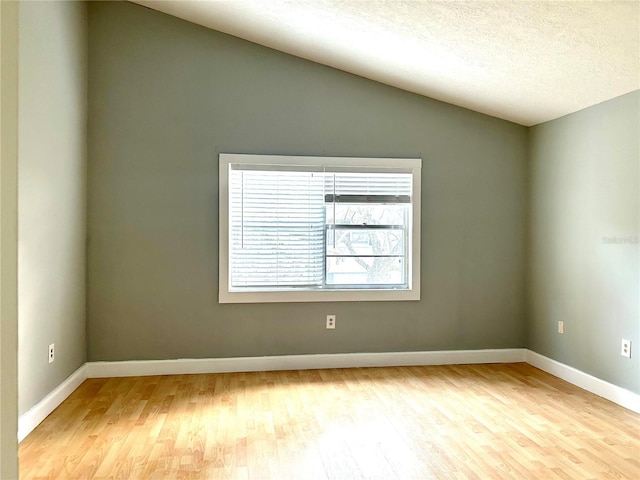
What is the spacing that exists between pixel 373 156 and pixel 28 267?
294cm

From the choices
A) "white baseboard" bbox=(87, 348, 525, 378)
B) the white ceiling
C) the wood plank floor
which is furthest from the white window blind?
the white ceiling

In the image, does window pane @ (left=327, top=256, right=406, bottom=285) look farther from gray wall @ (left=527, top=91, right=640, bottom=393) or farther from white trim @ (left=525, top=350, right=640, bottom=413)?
white trim @ (left=525, top=350, right=640, bottom=413)

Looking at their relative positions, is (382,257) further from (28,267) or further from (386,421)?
(28,267)

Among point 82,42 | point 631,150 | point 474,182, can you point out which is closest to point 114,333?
point 82,42

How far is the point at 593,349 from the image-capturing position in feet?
13.1

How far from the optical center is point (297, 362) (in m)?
4.55

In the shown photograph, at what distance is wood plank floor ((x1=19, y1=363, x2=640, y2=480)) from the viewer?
2.64 metres

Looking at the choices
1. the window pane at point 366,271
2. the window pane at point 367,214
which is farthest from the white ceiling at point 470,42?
the window pane at point 366,271

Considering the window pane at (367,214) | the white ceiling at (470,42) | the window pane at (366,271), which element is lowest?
the window pane at (366,271)

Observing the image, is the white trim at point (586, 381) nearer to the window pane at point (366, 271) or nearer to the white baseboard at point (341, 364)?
the white baseboard at point (341, 364)

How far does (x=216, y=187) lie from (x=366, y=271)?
5.19 ft

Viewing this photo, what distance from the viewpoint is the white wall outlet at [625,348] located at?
3650mm

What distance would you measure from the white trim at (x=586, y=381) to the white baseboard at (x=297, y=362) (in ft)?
0.73

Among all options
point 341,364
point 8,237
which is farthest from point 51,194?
point 8,237
